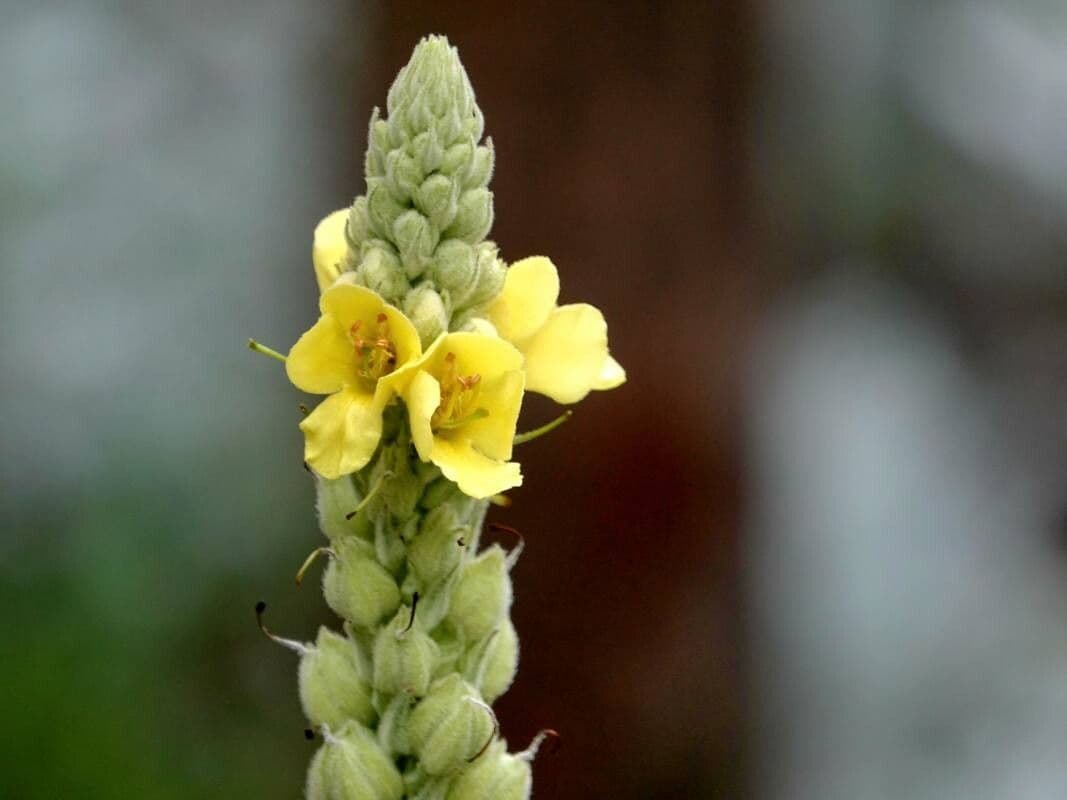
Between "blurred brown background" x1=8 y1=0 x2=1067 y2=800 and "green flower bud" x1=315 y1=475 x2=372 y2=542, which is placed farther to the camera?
"blurred brown background" x1=8 y1=0 x2=1067 y2=800

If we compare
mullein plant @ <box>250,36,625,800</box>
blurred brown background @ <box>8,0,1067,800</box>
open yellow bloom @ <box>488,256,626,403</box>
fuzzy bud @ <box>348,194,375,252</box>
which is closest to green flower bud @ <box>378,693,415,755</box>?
mullein plant @ <box>250,36,625,800</box>

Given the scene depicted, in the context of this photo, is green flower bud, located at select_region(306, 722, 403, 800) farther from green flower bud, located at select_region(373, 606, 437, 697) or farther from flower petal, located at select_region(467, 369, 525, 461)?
flower petal, located at select_region(467, 369, 525, 461)

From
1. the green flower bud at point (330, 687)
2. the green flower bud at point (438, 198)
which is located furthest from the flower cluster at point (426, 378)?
the green flower bud at point (330, 687)

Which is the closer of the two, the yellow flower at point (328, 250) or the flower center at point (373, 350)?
the flower center at point (373, 350)

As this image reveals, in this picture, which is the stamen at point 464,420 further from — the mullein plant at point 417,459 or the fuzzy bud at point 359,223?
the fuzzy bud at point 359,223

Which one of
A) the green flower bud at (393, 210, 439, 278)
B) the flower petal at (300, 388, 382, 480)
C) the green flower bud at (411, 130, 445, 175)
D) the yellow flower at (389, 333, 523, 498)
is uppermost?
the green flower bud at (411, 130, 445, 175)

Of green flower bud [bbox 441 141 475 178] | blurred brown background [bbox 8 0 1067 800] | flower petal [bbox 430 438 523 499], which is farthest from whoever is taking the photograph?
blurred brown background [bbox 8 0 1067 800]

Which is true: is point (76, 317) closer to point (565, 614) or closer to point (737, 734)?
point (565, 614)

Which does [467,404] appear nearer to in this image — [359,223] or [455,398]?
[455,398]
